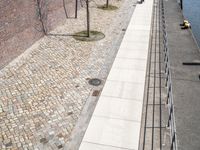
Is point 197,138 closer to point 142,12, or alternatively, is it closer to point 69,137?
point 69,137

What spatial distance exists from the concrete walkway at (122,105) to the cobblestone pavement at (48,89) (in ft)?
3.00

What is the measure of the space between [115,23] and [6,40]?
10.1 metres

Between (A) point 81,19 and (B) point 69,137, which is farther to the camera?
(A) point 81,19

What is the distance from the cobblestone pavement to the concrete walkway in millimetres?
914

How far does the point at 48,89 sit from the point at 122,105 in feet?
12.2

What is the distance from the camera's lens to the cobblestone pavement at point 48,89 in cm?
1061

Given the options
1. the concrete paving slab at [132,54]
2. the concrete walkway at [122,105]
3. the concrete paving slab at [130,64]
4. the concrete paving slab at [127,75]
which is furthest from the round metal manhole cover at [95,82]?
the concrete paving slab at [132,54]

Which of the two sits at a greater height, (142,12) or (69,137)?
(142,12)

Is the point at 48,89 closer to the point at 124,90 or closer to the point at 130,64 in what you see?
the point at 124,90

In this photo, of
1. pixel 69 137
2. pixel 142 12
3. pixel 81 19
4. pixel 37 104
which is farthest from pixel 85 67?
pixel 142 12

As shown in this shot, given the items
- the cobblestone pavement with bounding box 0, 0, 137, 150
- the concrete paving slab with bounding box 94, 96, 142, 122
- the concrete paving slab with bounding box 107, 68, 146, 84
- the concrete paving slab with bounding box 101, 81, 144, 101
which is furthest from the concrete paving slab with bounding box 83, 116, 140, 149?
the concrete paving slab with bounding box 107, 68, 146, 84

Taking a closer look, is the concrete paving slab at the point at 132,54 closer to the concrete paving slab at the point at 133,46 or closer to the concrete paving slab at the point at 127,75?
the concrete paving slab at the point at 133,46

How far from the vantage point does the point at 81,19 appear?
23688mm

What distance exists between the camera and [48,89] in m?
13.4
